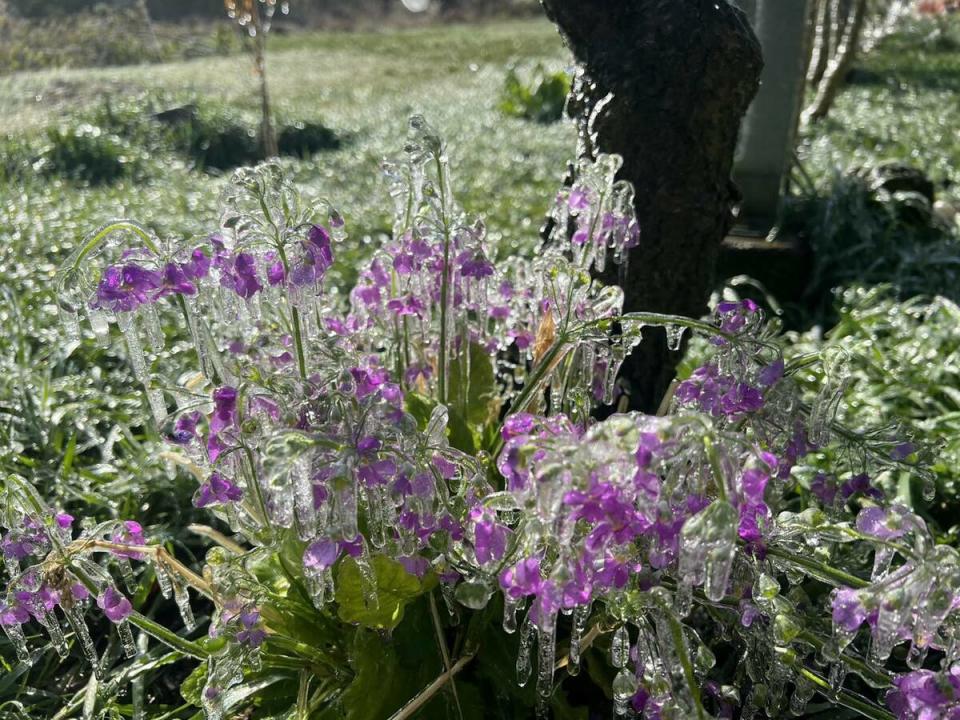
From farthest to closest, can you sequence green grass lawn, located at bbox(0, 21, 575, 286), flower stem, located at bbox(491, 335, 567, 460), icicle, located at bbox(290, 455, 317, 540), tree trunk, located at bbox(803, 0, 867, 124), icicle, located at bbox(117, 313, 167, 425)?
tree trunk, located at bbox(803, 0, 867, 124), green grass lawn, located at bbox(0, 21, 575, 286), flower stem, located at bbox(491, 335, 567, 460), icicle, located at bbox(117, 313, 167, 425), icicle, located at bbox(290, 455, 317, 540)

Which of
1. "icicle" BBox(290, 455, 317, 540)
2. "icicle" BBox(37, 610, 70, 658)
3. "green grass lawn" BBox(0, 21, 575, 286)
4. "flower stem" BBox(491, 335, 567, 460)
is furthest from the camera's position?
"green grass lawn" BBox(0, 21, 575, 286)

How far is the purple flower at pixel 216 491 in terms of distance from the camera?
1.32 m

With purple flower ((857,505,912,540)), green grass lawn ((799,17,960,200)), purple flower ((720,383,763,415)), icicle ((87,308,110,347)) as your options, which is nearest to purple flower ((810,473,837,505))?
purple flower ((720,383,763,415))

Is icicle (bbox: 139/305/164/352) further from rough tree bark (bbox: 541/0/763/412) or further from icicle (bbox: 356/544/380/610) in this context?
rough tree bark (bbox: 541/0/763/412)

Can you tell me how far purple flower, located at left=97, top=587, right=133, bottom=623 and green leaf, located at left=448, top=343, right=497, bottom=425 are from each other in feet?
2.22

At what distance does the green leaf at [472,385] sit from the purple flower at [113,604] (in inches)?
26.6

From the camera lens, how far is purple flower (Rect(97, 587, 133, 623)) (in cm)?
122

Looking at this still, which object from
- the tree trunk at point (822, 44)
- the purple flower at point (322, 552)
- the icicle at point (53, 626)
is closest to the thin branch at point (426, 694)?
the purple flower at point (322, 552)

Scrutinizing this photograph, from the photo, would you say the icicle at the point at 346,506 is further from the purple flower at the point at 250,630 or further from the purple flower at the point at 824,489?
the purple flower at the point at 824,489

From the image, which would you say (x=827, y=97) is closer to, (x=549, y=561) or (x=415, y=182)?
(x=415, y=182)

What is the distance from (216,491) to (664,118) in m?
1.28

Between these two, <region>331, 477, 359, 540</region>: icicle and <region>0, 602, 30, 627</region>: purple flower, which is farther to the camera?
<region>0, 602, 30, 627</region>: purple flower

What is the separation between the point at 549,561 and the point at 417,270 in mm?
654

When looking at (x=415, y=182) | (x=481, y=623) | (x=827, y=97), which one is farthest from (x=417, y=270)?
(x=827, y=97)
